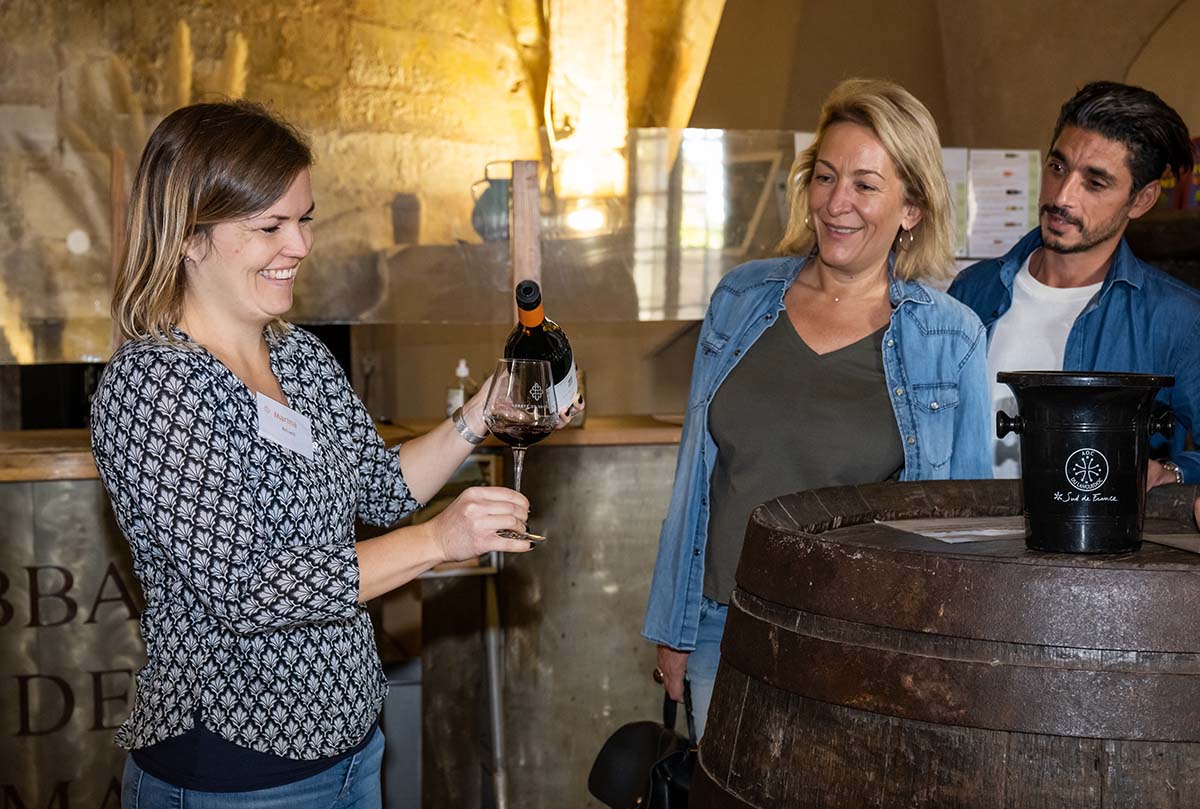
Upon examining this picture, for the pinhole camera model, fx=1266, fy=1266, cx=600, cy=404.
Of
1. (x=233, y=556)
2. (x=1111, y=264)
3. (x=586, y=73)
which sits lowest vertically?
(x=233, y=556)

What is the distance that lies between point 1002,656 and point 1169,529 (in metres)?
0.57

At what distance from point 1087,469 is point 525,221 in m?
2.31

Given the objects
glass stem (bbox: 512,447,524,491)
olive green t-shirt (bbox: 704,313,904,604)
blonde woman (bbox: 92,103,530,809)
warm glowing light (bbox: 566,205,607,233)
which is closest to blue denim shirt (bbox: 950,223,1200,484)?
olive green t-shirt (bbox: 704,313,904,604)

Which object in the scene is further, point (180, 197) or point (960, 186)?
point (960, 186)

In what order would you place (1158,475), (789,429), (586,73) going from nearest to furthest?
(1158,475), (789,429), (586,73)

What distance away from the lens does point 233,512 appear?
4.86 ft

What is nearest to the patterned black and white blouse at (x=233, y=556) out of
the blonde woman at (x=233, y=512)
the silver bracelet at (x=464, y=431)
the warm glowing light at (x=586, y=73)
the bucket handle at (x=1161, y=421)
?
the blonde woman at (x=233, y=512)

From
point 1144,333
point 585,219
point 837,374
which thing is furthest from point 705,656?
point 585,219

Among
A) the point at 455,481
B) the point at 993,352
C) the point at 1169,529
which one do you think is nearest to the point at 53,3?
the point at 455,481

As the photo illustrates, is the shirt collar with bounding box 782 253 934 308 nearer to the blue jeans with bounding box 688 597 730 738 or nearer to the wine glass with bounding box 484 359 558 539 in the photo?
the blue jeans with bounding box 688 597 730 738

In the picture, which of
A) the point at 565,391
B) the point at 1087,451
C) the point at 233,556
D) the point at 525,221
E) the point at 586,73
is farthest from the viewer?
the point at 586,73

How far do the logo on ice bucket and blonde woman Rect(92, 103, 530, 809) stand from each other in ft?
2.08

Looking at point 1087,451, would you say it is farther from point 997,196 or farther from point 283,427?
point 997,196

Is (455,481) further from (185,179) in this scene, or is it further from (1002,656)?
(1002,656)
